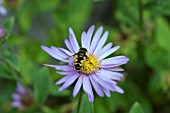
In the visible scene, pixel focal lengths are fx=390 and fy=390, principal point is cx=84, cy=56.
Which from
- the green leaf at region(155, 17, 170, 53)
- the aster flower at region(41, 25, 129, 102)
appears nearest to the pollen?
the aster flower at region(41, 25, 129, 102)

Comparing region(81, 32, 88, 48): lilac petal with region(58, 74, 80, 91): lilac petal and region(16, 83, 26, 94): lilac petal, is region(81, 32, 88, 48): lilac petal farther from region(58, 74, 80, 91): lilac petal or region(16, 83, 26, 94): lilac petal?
region(16, 83, 26, 94): lilac petal

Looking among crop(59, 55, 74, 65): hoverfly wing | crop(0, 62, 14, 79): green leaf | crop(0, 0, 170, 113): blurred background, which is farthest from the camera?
crop(0, 0, 170, 113): blurred background

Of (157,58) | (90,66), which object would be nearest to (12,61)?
(90,66)

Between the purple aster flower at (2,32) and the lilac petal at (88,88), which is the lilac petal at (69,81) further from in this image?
the purple aster flower at (2,32)

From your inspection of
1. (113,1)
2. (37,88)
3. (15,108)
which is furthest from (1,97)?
(113,1)

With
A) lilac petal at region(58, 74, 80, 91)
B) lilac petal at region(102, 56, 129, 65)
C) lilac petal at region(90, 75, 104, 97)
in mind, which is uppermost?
lilac petal at region(102, 56, 129, 65)

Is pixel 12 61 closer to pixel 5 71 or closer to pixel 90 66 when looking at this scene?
pixel 5 71

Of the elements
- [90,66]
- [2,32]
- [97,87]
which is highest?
[2,32]
